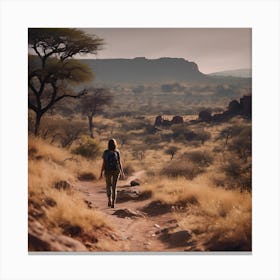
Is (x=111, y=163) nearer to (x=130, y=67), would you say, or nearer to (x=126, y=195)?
(x=126, y=195)

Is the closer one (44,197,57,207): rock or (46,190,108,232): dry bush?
(46,190,108,232): dry bush

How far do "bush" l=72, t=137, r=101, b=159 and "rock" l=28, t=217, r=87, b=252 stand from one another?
4.91 metres

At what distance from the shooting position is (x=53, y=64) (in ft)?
32.1

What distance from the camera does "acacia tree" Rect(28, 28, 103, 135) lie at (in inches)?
354

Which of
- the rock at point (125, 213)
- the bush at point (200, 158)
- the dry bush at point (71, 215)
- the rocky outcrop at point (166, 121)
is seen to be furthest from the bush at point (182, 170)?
the dry bush at point (71, 215)

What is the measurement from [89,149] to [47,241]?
214 inches

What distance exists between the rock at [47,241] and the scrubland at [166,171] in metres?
0.14

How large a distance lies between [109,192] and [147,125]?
24.3ft

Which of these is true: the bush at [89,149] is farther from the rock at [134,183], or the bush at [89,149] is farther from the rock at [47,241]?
the rock at [47,241]

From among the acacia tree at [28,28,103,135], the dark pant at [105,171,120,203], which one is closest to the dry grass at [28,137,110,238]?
the dark pant at [105,171,120,203]

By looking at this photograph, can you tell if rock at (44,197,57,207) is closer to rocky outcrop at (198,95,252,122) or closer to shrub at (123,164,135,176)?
rocky outcrop at (198,95,252,122)

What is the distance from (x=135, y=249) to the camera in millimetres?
7953

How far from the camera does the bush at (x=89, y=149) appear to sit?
12430 millimetres
